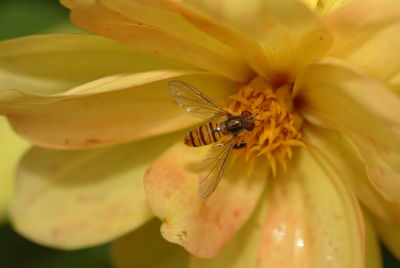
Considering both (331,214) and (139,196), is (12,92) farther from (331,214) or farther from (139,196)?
(331,214)

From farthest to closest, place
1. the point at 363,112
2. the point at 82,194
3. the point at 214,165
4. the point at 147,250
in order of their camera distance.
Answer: the point at 147,250 < the point at 82,194 < the point at 214,165 < the point at 363,112

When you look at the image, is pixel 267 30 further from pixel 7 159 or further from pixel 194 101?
pixel 7 159

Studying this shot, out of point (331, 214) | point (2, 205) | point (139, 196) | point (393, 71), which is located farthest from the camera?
point (2, 205)

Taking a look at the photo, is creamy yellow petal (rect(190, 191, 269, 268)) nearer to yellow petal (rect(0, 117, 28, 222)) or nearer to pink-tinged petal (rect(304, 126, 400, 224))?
pink-tinged petal (rect(304, 126, 400, 224))

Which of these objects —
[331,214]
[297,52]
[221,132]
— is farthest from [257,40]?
[331,214]

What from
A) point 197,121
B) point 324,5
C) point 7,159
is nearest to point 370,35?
point 324,5

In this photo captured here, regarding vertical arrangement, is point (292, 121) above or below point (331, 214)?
above
